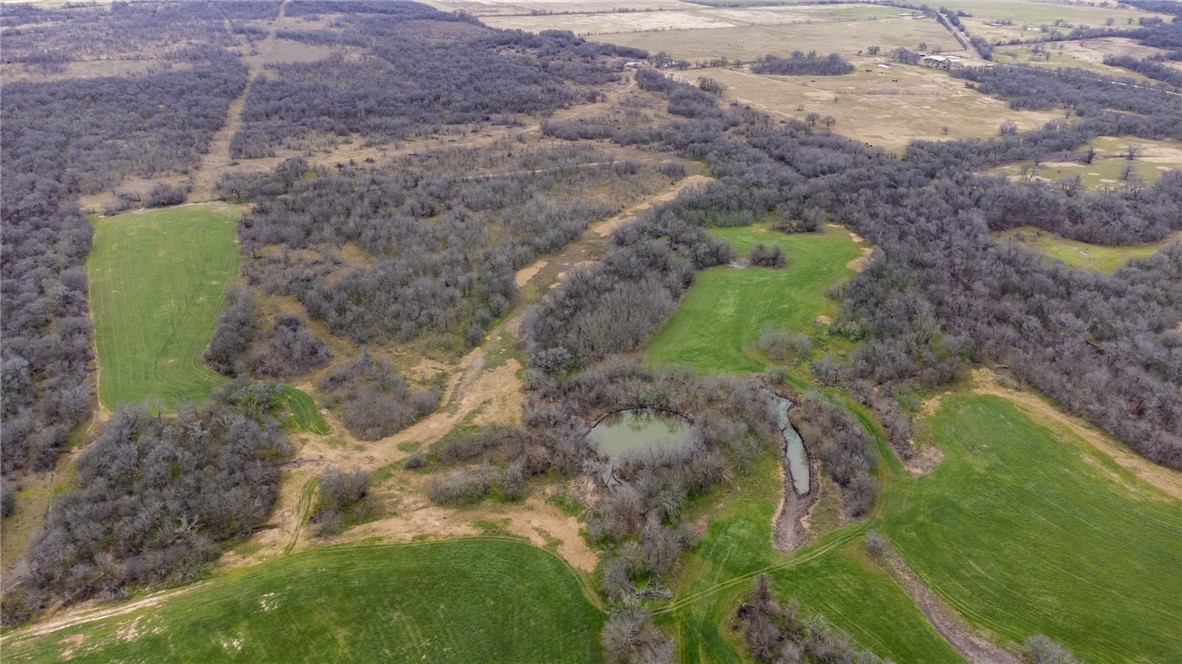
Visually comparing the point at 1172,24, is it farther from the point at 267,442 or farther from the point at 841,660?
the point at 267,442

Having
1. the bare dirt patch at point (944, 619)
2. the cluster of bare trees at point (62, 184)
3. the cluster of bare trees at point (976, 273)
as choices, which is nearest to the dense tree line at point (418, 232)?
the cluster of bare trees at point (976, 273)

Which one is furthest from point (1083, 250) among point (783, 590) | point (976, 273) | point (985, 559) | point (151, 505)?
point (151, 505)

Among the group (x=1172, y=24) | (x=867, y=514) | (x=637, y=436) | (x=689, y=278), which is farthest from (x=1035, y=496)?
(x=1172, y=24)

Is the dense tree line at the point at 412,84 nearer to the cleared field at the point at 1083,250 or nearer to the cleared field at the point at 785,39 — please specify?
the cleared field at the point at 785,39

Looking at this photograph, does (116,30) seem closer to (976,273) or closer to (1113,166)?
(976,273)

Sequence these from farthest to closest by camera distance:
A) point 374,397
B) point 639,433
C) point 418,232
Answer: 1. point 418,232
2. point 374,397
3. point 639,433
